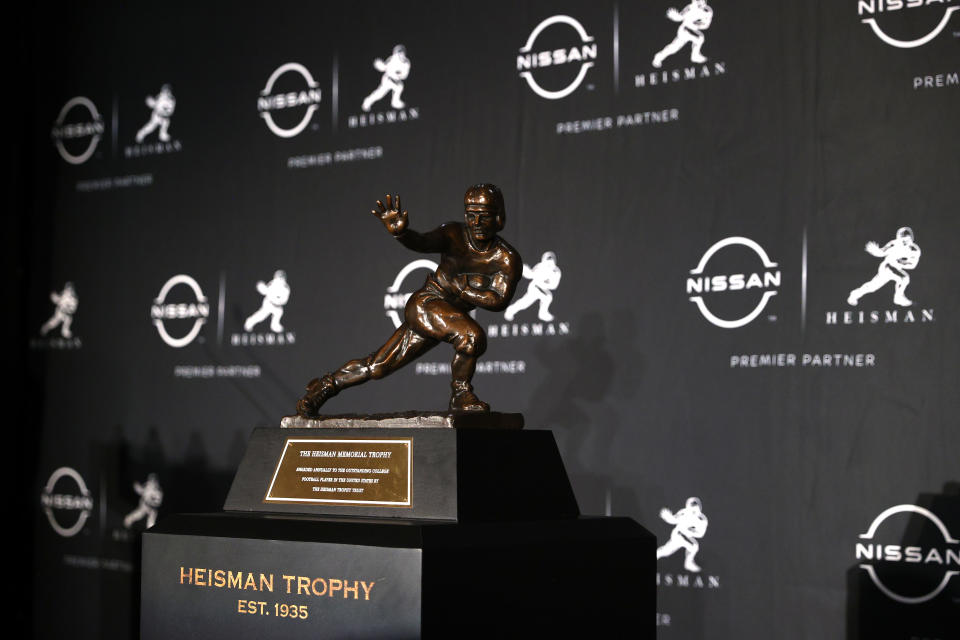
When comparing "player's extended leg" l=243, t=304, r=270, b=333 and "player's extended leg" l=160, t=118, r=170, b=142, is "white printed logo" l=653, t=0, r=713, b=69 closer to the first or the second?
"player's extended leg" l=243, t=304, r=270, b=333

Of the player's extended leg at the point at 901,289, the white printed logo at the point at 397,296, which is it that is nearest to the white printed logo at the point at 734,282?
the player's extended leg at the point at 901,289

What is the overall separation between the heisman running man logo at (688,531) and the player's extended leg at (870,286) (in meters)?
0.83

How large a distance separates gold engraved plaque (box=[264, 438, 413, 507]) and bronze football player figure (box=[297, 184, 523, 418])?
0.53 ft

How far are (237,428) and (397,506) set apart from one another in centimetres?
253

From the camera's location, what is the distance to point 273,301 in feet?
14.8

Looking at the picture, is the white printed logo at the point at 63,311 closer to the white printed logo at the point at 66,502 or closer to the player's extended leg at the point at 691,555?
the white printed logo at the point at 66,502

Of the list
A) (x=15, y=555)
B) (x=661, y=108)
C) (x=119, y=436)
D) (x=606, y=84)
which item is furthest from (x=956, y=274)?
(x=15, y=555)

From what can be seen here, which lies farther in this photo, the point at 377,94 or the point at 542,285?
the point at 377,94

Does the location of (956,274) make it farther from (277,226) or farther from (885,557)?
(277,226)

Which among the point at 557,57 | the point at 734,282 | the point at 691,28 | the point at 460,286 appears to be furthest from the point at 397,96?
the point at 460,286

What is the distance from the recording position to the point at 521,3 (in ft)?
13.1

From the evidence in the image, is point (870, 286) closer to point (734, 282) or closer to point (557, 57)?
point (734, 282)

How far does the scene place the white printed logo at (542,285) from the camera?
3.82 meters

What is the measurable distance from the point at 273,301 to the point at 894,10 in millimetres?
2683
